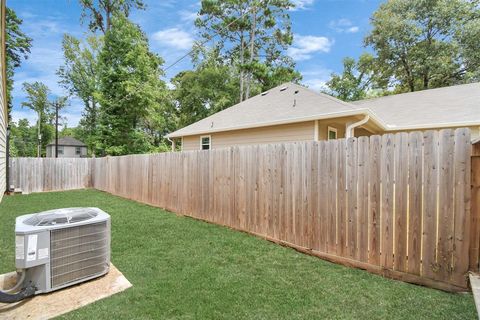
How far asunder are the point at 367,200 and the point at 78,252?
366cm

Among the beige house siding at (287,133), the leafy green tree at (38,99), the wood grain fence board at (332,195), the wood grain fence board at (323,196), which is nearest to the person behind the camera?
the wood grain fence board at (332,195)

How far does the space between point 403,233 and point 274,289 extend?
170 cm

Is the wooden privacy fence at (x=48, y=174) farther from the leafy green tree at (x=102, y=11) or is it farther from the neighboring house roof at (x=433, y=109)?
the neighboring house roof at (x=433, y=109)

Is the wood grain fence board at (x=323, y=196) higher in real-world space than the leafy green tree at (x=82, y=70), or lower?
lower

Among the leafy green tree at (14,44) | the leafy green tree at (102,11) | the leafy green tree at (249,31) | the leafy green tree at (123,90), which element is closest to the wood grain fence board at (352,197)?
the leafy green tree at (249,31)

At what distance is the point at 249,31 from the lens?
20219 mm

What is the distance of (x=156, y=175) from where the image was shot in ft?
27.6

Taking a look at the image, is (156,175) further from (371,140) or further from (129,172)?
(371,140)

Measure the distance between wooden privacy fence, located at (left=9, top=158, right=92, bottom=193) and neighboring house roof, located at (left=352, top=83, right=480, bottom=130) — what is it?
14.7 meters

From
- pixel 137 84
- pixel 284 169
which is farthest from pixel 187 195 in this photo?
pixel 137 84

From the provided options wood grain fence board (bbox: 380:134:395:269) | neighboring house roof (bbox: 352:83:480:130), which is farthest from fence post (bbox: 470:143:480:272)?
neighboring house roof (bbox: 352:83:480:130)

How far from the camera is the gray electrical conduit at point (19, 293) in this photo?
255cm

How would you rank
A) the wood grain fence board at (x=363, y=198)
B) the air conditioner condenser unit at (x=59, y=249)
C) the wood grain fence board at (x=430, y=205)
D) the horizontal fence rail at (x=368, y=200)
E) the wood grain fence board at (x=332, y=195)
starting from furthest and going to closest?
the wood grain fence board at (x=332, y=195) < the wood grain fence board at (x=363, y=198) < the wood grain fence board at (x=430, y=205) < the horizontal fence rail at (x=368, y=200) < the air conditioner condenser unit at (x=59, y=249)

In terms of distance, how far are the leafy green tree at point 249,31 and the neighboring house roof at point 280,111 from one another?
27.5 ft
